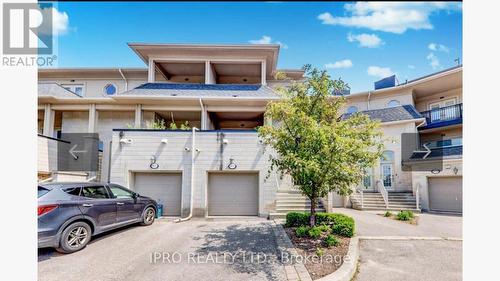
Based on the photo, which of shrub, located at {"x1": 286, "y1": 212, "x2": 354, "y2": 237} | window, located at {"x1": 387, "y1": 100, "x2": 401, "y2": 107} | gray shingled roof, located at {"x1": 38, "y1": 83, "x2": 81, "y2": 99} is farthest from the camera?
window, located at {"x1": 387, "y1": 100, "x2": 401, "y2": 107}

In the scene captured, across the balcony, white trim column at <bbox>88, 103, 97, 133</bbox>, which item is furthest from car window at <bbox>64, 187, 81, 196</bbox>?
the balcony

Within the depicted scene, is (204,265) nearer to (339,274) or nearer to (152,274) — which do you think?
(152,274)

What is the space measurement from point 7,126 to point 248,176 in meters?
7.84

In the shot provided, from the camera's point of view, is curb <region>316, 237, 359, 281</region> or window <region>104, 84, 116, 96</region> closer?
curb <region>316, 237, 359, 281</region>

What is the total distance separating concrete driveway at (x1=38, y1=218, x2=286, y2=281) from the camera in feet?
14.0

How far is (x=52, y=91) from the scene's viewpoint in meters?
12.4

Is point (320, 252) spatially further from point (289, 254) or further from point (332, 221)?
point (332, 221)

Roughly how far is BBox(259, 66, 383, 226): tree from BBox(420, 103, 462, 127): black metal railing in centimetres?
1255

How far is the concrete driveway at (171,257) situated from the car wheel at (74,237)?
203mm

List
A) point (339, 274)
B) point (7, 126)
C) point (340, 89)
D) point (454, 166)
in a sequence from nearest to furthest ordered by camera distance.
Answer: point (7, 126) < point (339, 274) < point (340, 89) < point (454, 166)

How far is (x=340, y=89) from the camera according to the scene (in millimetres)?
6082

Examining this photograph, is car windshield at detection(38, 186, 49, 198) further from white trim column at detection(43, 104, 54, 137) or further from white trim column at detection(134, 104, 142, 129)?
white trim column at detection(43, 104, 54, 137)

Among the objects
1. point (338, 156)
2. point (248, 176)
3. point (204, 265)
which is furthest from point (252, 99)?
point (204, 265)

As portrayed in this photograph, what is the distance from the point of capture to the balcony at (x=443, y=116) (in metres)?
13.9
